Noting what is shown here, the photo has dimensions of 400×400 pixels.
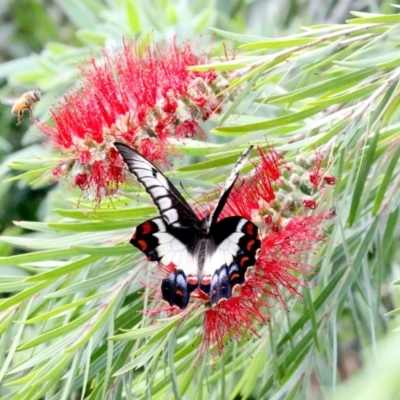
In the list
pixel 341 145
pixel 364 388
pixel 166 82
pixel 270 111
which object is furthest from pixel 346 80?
pixel 270 111

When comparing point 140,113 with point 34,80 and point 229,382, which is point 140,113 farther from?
point 34,80

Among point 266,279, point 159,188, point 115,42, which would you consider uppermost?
point 115,42

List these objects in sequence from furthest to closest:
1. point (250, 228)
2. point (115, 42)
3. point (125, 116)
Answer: point (115, 42)
point (125, 116)
point (250, 228)

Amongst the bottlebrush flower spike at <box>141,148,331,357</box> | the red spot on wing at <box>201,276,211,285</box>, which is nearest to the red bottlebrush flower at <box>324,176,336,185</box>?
the bottlebrush flower spike at <box>141,148,331,357</box>

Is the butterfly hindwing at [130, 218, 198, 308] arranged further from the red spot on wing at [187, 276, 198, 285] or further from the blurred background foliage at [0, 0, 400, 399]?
the blurred background foliage at [0, 0, 400, 399]

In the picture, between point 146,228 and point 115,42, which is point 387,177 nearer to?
point 146,228

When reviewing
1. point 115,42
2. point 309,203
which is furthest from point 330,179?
point 115,42

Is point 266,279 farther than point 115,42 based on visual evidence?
No

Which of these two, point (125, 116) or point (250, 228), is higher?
point (125, 116)
